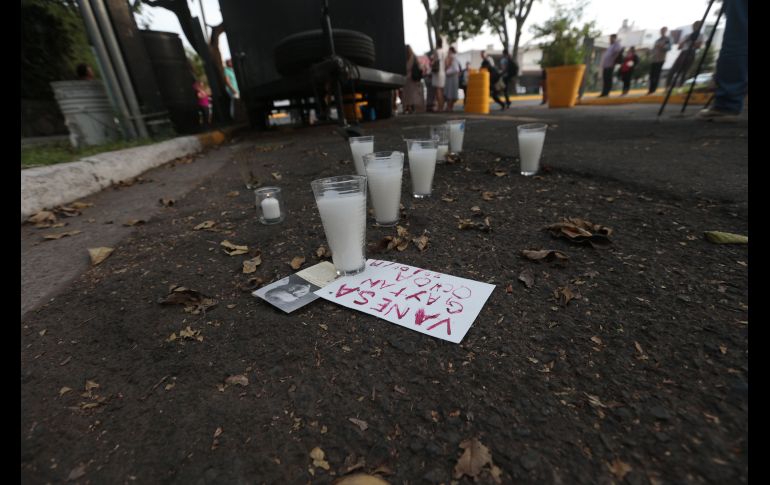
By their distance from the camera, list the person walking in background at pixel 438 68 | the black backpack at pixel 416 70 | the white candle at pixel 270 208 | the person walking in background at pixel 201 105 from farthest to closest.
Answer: the person walking in background at pixel 438 68 → the black backpack at pixel 416 70 → the person walking in background at pixel 201 105 → the white candle at pixel 270 208

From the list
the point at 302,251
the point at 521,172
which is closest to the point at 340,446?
the point at 302,251

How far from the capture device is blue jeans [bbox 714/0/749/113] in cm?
376

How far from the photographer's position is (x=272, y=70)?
254 inches

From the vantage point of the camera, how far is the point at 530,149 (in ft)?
8.09

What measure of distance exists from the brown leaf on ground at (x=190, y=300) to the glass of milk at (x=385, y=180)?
91 cm

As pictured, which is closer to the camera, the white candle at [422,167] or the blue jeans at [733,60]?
the white candle at [422,167]

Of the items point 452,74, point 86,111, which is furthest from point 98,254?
point 452,74

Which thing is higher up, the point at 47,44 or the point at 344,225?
the point at 47,44

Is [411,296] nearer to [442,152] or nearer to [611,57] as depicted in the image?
[442,152]

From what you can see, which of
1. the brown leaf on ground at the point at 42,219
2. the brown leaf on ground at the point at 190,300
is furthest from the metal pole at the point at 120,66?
the brown leaf on ground at the point at 190,300

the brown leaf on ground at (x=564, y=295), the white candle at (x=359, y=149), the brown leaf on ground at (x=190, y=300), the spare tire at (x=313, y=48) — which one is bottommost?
the brown leaf on ground at (x=564, y=295)

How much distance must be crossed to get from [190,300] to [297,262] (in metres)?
0.45

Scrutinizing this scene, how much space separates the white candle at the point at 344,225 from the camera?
125cm

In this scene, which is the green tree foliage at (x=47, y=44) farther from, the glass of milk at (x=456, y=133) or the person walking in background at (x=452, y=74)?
the person walking in background at (x=452, y=74)
